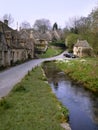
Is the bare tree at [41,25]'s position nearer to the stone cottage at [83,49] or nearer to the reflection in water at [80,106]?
the stone cottage at [83,49]

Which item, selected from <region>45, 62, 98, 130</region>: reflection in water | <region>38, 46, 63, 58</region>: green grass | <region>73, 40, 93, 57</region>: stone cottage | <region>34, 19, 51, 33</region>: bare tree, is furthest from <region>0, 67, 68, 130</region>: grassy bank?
<region>34, 19, 51, 33</region>: bare tree

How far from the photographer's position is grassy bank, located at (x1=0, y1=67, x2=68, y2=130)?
11.9m

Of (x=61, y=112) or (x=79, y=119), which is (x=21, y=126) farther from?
(x=79, y=119)

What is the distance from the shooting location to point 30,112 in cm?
1378

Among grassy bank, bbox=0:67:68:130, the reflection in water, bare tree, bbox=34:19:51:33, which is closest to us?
grassy bank, bbox=0:67:68:130

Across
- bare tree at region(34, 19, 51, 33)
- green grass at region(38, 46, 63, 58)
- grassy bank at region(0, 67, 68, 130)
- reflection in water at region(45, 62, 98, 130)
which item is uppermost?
bare tree at region(34, 19, 51, 33)

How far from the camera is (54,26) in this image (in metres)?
171

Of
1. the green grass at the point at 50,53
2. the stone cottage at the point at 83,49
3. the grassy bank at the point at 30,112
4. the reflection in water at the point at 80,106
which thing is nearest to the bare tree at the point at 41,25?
the green grass at the point at 50,53

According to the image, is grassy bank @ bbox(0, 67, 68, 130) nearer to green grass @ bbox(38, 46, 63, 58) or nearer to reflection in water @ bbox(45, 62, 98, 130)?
reflection in water @ bbox(45, 62, 98, 130)

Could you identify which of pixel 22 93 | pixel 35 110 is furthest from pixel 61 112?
pixel 22 93

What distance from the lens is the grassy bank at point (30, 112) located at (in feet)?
39.0

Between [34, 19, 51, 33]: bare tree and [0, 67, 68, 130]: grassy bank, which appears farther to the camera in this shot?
[34, 19, 51, 33]: bare tree

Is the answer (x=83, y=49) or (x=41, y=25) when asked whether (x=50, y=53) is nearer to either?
(x=83, y=49)

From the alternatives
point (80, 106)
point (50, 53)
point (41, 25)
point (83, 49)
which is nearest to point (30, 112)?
point (80, 106)
